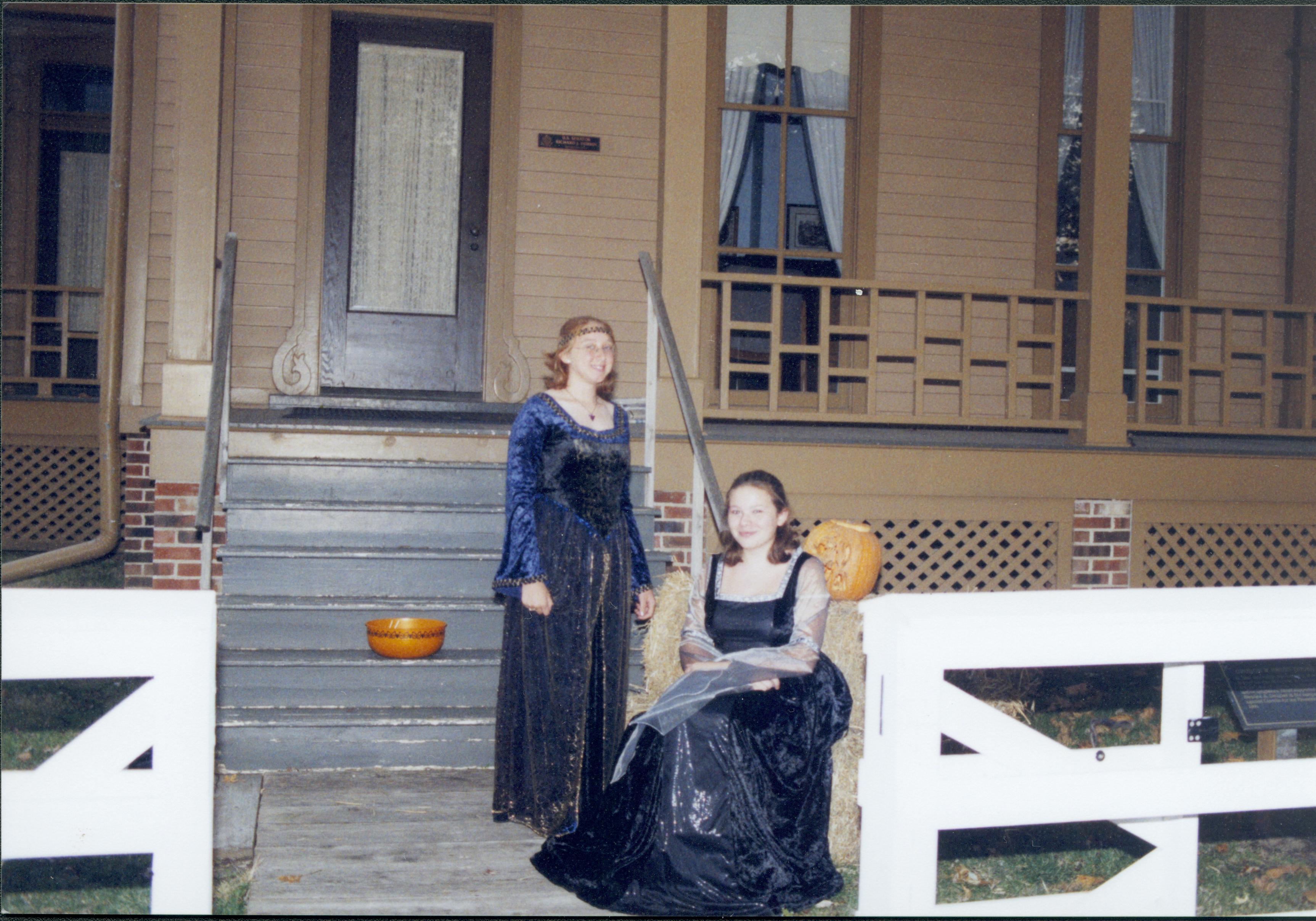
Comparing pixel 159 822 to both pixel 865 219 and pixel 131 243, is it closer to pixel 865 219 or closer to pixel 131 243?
pixel 131 243

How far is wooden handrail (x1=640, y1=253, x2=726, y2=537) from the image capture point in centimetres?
461

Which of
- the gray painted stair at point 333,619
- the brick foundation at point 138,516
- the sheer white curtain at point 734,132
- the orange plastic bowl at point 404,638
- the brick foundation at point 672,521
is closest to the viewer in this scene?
the orange plastic bowl at point 404,638

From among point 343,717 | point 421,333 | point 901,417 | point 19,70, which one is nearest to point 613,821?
point 343,717

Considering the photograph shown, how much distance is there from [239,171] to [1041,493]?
4.96m

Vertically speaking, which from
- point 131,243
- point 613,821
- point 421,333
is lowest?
point 613,821

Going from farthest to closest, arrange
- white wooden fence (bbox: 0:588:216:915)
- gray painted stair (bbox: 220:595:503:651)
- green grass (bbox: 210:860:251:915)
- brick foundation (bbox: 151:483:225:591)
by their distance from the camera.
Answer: brick foundation (bbox: 151:483:225:591) < gray painted stair (bbox: 220:595:503:651) < green grass (bbox: 210:860:251:915) < white wooden fence (bbox: 0:588:216:915)

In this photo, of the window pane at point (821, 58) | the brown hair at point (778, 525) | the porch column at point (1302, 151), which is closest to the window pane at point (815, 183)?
the window pane at point (821, 58)

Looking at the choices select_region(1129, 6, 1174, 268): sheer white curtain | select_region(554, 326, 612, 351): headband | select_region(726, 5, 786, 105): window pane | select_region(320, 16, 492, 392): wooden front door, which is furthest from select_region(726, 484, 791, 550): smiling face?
select_region(1129, 6, 1174, 268): sheer white curtain

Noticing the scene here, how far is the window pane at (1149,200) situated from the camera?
7957 mm

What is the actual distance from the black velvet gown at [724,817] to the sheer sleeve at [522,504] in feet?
2.07

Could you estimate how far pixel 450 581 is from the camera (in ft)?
16.2

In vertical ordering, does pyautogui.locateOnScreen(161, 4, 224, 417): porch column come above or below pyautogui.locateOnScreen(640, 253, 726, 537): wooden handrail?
above

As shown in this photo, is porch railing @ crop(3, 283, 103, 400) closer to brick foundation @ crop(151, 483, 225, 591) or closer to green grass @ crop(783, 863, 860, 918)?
brick foundation @ crop(151, 483, 225, 591)

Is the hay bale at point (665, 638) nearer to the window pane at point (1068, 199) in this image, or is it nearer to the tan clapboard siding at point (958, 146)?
the tan clapboard siding at point (958, 146)
